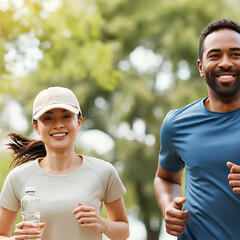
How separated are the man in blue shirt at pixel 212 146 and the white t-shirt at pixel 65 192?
41 cm

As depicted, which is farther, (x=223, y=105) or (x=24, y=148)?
(x=24, y=148)

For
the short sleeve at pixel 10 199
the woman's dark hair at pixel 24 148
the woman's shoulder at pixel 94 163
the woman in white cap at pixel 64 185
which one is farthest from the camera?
the woman's dark hair at pixel 24 148

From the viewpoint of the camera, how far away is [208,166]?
9.35 feet

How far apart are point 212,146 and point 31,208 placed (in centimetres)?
107

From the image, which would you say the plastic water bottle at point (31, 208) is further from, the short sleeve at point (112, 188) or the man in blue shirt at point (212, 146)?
the man in blue shirt at point (212, 146)

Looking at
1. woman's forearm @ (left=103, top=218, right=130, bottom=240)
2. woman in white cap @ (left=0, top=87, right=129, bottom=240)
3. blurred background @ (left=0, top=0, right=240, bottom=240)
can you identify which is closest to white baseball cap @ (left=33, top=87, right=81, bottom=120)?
woman in white cap @ (left=0, top=87, right=129, bottom=240)

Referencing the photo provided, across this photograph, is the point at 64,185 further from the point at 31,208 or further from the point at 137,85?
the point at 137,85

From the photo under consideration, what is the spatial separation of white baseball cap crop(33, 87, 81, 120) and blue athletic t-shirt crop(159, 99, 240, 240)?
627mm

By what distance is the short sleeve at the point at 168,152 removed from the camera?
3158 mm

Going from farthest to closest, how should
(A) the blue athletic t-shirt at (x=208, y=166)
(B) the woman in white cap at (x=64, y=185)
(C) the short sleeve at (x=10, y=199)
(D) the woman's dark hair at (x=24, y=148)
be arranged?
(D) the woman's dark hair at (x=24, y=148), (C) the short sleeve at (x=10, y=199), (B) the woman in white cap at (x=64, y=185), (A) the blue athletic t-shirt at (x=208, y=166)

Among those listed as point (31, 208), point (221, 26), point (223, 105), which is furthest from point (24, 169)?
point (221, 26)

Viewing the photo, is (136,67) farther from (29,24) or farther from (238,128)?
(238,128)

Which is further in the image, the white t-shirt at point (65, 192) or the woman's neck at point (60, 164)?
the woman's neck at point (60, 164)

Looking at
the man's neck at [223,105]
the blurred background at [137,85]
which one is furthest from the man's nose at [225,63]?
the blurred background at [137,85]
